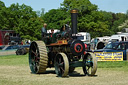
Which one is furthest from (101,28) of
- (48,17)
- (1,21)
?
(1,21)

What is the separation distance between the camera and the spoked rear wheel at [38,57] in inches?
553

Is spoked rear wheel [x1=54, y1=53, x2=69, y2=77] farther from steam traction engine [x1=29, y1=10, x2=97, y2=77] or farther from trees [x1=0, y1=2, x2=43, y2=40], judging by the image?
trees [x1=0, y1=2, x2=43, y2=40]

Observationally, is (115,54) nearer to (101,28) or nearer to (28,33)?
(28,33)

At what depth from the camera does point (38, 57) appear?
47.1ft

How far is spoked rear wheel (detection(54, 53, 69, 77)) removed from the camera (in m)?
12.6

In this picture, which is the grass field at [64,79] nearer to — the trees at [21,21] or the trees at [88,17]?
the trees at [21,21]

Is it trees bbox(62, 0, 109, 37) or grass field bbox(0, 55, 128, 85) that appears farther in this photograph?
trees bbox(62, 0, 109, 37)

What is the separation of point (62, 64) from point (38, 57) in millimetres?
1751

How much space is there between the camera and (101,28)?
7150cm

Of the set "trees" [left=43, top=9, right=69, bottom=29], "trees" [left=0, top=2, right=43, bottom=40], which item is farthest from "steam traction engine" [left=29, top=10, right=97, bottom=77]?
"trees" [left=43, top=9, right=69, bottom=29]

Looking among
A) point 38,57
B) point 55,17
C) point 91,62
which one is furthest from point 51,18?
point 91,62

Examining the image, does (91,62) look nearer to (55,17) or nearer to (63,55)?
(63,55)

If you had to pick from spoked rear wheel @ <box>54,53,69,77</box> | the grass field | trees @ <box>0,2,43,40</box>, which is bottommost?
the grass field

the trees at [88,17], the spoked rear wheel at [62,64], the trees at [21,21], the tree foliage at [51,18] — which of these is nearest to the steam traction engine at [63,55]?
the spoked rear wheel at [62,64]
